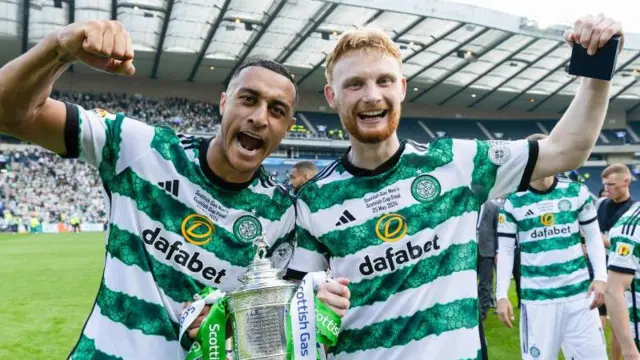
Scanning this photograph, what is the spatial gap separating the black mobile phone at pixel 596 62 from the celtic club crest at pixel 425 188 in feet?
1.96

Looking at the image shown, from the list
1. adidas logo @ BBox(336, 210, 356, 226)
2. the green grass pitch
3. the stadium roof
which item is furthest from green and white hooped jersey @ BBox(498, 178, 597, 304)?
the stadium roof

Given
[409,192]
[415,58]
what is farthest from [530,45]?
[409,192]

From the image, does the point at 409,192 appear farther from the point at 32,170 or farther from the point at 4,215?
the point at 32,170

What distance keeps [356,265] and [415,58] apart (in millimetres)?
32130

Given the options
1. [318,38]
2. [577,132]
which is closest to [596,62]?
[577,132]

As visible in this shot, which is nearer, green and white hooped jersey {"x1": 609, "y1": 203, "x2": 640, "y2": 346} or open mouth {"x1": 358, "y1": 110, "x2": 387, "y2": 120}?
open mouth {"x1": 358, "y1": 110, "x2": 387, "y2": 120}

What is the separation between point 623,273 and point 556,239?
1725 mm

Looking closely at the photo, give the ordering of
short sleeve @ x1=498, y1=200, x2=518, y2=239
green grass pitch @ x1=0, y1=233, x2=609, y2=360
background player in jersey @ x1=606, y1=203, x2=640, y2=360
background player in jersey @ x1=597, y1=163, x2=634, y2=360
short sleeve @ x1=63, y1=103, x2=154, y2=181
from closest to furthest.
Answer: short sleeve @ x1=63, y1=103, x2=154, y2=181 → background player in jersey @ x1=606, y1=203, x2=640, y2=360 → short sleeve @ x1=498, y1=200, x2=518, y2=239 → background player in jersey @ x1=597, y1=163, x2=634, y2=360 → green grass pitch @ x1=0, y1=233, x2=609, y2=360

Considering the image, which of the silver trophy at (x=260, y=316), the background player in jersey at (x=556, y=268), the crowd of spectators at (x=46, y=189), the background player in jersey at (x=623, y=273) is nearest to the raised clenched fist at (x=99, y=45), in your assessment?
the silver trophy at (x=260, y=316)

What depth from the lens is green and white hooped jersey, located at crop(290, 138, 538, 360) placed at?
2043 mm

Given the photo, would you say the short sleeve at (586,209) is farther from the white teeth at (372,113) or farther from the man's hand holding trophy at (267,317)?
the man's hand holding trophy at (267,317)

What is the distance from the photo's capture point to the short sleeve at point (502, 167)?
214 centimetres

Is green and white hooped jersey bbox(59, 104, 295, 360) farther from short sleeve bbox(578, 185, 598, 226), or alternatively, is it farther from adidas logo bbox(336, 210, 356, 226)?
short sleeve bbox(578, 185, 598, 226)

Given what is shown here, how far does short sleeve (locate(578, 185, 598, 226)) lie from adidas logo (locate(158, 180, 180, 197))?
359 centimetres
